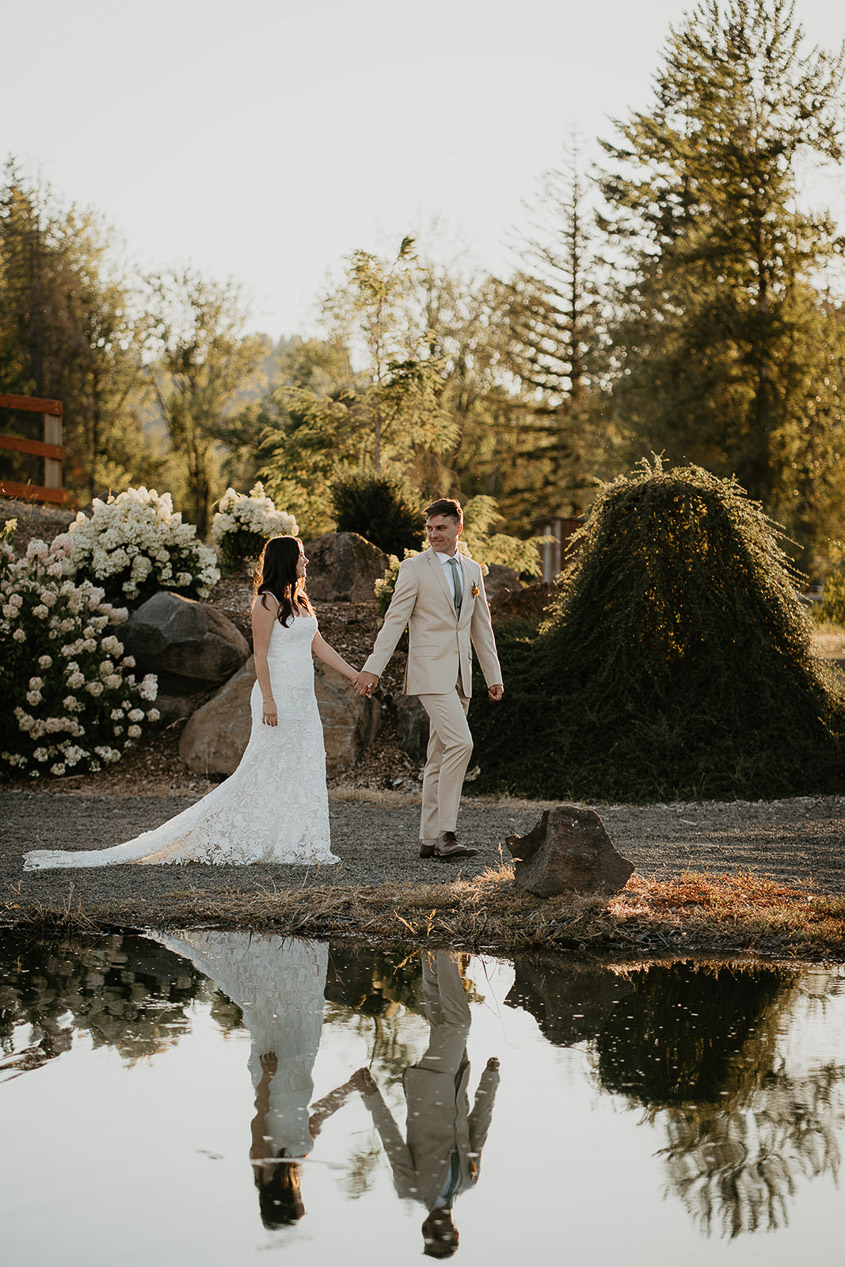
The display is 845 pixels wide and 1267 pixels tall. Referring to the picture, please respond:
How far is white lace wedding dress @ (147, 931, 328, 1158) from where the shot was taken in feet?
11.1

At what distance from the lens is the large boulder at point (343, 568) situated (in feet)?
48.0

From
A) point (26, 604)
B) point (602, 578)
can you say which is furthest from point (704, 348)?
point (26, 604)

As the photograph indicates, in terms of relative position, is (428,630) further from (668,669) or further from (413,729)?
(668,669)

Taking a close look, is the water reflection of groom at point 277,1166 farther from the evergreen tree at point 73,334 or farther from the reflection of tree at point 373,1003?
the evergreen tree at point 73,334

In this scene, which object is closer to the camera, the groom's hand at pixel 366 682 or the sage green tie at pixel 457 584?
the groom's hand at pixel 366 682

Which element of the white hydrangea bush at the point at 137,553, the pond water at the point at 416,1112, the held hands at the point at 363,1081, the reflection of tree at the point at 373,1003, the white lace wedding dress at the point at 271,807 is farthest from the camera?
the white hydrangea bush at the point at 137,553

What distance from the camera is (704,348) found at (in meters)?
27.9

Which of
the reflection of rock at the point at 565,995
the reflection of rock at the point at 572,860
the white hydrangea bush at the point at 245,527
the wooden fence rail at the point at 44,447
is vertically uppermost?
the wooden fence rail at the point at 44,447

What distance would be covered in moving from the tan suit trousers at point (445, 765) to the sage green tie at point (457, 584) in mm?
495

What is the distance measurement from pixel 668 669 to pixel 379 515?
20.6 feet

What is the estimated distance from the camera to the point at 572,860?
6055 mm

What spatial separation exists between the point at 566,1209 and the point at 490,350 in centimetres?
3876

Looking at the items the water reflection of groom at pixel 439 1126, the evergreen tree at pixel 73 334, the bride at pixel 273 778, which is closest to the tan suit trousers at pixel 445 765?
the bride at pixel 273 778

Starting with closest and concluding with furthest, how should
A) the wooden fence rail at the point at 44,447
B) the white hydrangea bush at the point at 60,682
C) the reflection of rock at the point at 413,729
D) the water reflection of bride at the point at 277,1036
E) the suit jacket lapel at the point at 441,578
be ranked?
1. the water reflection of bride at the point at 277,1036
2. the suit jacket lapel at the point at 441,578
3. the white hydrangea bush at the point at 60,682
4. the reflection of rock at the point at 413,729
5. the wooden fence rail at the point at 44,447
